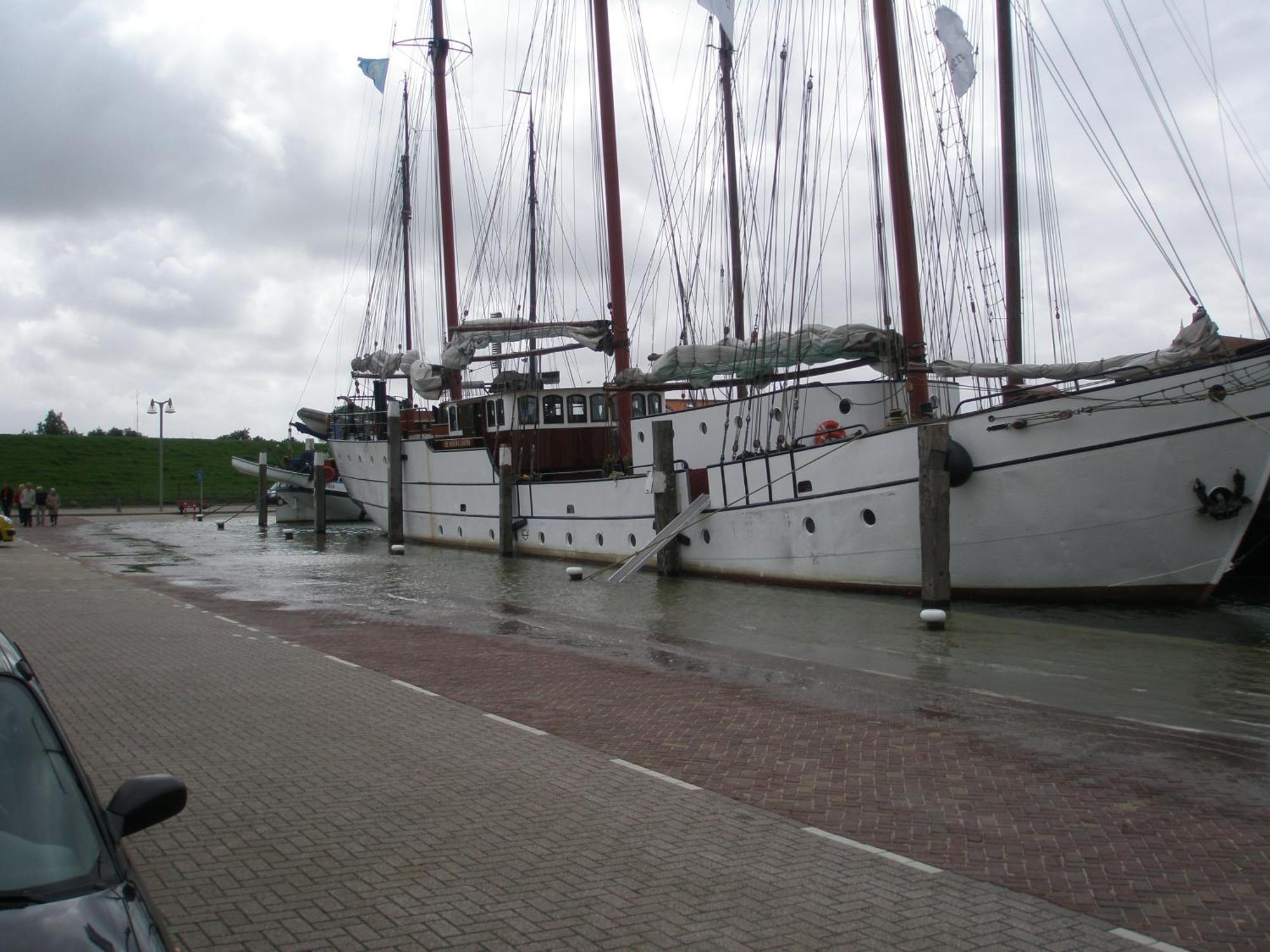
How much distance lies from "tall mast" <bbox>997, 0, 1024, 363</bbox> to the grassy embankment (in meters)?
49.8

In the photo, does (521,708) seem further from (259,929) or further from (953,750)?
(259,929)

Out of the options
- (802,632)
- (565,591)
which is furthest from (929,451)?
(565,591)

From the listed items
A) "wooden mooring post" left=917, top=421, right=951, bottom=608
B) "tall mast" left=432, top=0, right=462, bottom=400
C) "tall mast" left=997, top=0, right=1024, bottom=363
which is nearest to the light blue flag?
"tall mast" left=432, top=0, right=462, bottom=400

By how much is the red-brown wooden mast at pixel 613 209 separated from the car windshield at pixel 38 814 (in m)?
26.7

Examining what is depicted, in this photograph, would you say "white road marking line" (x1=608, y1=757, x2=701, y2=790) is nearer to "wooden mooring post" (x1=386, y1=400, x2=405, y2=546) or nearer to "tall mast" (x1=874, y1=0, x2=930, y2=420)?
"tall mast" (x1=874, y1=0, x2=930, y2=420)

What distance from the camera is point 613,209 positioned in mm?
30516

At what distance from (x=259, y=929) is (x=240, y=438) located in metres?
113

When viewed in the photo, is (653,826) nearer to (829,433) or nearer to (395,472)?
(829,433)

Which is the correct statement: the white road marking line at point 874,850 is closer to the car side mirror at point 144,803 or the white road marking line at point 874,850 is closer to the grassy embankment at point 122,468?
the car side mirror at point 144,803

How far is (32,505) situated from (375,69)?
948 inches

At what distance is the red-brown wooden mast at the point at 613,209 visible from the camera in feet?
100

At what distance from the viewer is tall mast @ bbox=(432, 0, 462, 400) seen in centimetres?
4156

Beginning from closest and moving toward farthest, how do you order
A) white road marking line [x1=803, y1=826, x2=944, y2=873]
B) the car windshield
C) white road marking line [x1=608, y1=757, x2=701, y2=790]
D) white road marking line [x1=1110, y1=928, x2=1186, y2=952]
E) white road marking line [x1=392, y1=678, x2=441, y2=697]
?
the car windshield → white road marking line [x1=1110, y1=928, x2=1186, y2=952] → white road marking line [x1=803, y1=826, x2=944, y2=873] → white road marking line [x1=608, y1=757, x2=701, y2=790] → white road marking line [x1=392, y1=678, x2=441, y2=697]

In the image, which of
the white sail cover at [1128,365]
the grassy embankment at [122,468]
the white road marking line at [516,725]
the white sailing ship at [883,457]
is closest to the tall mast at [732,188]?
the white sailing ship at [883,457]
